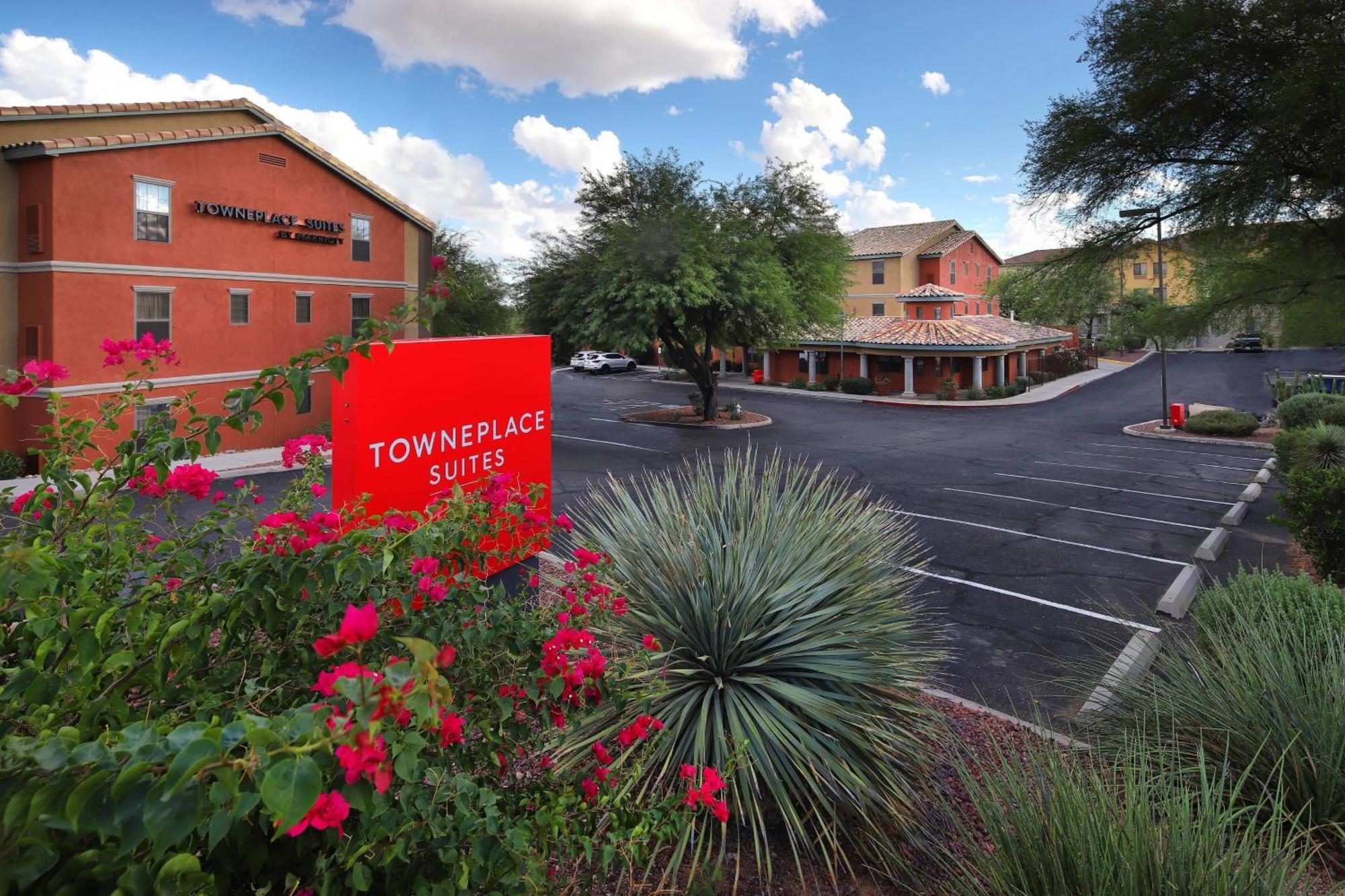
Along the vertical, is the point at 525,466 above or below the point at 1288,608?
above

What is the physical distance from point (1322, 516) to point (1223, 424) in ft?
67.6

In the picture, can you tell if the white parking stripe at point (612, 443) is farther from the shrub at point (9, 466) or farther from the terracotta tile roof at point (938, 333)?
the terracotta tile roof at point (938, 333)

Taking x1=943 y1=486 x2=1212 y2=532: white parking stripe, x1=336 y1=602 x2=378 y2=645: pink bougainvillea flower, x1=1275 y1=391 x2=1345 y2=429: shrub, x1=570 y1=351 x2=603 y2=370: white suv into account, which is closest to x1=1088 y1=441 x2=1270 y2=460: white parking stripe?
x1=1275 y1=391 x2=1345 y2=429: shrub

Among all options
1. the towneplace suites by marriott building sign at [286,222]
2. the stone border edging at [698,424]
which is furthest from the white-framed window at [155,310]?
the stone border edging at [698,424]

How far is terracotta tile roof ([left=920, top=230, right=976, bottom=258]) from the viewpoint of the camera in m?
52.2

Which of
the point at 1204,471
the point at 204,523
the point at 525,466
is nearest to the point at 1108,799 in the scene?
the point at 204,523

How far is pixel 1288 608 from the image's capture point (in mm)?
6203

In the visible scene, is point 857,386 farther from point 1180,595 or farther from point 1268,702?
point 1268,702

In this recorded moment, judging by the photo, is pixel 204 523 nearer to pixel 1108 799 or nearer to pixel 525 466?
pixel 525 466

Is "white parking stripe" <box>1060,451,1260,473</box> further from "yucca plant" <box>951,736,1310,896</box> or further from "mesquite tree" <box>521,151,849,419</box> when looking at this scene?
"yucca plant" <box>951,736,1310,896</box>

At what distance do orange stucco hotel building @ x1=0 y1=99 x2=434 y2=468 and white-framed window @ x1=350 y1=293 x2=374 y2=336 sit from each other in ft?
0.18

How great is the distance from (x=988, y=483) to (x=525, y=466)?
1374 centimetres

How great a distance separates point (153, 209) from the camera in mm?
20375

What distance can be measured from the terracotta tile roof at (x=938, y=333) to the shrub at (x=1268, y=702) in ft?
102
